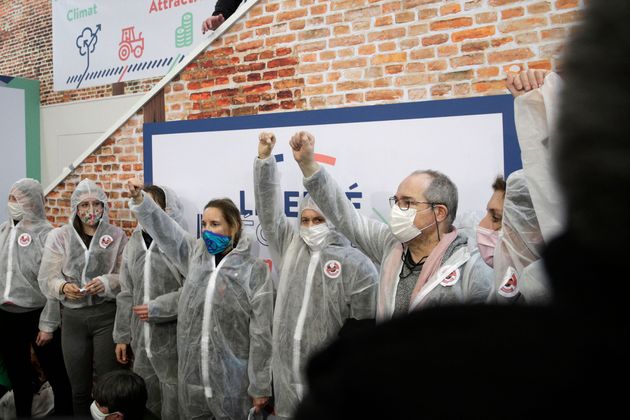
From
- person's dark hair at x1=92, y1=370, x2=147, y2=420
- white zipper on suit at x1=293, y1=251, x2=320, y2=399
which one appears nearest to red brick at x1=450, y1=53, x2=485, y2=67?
white zipper on suit at x1=293, y1=251, x2=320, y2=399

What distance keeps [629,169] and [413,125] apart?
3.01 metres

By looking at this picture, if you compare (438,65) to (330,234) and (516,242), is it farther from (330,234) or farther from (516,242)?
(516,242)

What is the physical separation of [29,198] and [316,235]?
250cm

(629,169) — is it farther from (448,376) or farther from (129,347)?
(129,347)

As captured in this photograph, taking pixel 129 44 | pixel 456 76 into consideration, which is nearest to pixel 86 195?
pixel 456 76

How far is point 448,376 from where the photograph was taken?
45 cm

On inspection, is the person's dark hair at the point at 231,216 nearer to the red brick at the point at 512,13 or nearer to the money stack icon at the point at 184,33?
the red brick at the point at 512,13

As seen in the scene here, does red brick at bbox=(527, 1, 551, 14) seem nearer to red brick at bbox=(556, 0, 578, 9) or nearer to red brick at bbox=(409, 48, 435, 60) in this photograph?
red brick at bbox=(556, 0, 578, 9)

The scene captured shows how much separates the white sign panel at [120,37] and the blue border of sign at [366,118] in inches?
102

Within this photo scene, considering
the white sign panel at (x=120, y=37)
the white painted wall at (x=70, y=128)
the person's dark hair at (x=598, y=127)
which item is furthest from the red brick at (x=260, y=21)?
the white painted wall at (x=70, y=128)

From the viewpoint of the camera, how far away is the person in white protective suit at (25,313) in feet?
13.8

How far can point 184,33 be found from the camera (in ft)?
22.4

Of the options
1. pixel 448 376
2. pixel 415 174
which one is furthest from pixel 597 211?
pixel 415 174

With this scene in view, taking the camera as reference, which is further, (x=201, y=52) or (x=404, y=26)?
(x=201, y=52)
